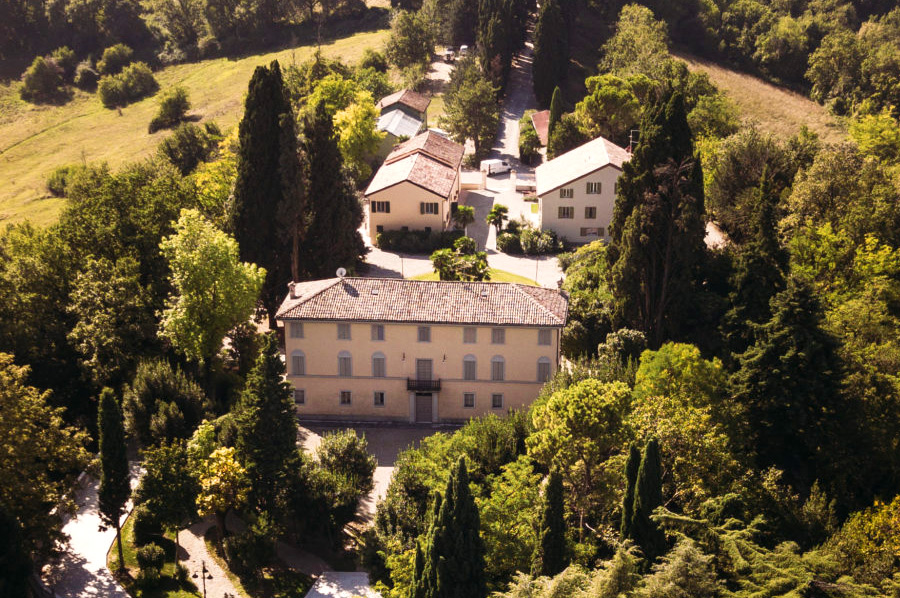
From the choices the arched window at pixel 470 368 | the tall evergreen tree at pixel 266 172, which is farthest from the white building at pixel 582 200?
the arched window at pixel 470 368

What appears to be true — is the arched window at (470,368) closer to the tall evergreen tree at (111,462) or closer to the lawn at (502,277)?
the lawn at (502,277)

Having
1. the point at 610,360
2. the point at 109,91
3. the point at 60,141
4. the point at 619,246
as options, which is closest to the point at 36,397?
the point at 610,360

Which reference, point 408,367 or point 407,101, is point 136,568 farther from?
point 407,101

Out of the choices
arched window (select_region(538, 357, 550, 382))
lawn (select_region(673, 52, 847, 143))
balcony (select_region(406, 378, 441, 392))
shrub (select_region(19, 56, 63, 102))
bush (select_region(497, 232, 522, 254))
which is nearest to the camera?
arched window (select_region(538, 357, 550, 382))

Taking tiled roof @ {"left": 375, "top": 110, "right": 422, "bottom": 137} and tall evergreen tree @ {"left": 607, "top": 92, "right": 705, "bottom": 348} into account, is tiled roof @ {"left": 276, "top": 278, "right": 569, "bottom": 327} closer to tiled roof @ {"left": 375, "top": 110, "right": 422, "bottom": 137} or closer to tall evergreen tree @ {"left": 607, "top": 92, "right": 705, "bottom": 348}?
tall evergreen tree @ {"left": 607, "top": 92, "right": 705, "bottom": 348}

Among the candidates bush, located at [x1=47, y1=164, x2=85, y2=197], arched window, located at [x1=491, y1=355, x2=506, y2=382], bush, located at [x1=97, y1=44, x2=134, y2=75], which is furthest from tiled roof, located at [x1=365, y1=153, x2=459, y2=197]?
bush, located at [x1=97, y1=44, x2=134, y2=75]

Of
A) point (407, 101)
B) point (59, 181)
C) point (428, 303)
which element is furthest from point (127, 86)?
point (428, 303)

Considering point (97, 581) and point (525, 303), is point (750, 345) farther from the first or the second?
point (97, 581)
